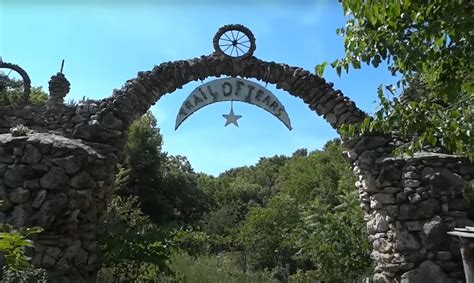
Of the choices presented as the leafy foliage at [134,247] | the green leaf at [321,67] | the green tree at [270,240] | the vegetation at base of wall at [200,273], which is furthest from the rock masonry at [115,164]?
the green tree at [270,240]

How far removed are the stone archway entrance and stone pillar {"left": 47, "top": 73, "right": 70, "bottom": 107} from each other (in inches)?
0.6

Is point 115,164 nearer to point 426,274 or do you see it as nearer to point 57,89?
point 57,89

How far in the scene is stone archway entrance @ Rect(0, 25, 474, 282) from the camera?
18.0 ft

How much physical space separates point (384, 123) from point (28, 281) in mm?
3083

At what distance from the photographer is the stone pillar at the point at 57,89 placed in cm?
667

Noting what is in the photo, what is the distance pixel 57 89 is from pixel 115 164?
1496 mm

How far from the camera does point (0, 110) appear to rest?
6.58 m

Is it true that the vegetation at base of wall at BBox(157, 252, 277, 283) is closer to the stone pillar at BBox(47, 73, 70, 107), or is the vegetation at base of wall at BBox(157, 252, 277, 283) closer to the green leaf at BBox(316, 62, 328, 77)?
the stone pillar at BBox(47, 73, 70, 107)

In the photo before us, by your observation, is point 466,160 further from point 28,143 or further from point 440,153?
point 28,143

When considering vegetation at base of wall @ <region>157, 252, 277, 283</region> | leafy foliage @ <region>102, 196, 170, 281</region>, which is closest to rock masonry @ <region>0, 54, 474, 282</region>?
leafy foliage @ <region>102, 196, 170, 281</region>

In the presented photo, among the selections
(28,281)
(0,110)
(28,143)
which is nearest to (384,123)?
(28,281)

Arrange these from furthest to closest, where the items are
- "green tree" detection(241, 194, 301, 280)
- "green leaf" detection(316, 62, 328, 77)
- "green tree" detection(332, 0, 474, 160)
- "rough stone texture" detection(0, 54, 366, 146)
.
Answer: "green tree" detection(241, 194, 301, 280), "rough stone texture" detection(0, 54, 366, 146), "green leaf" detection(316, 62, 328, 77), "green tree" detection(332, 0, 474, 160)

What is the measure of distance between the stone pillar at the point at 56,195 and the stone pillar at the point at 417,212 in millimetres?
3579

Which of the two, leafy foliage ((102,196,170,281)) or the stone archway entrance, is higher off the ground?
the stone archway entrance
